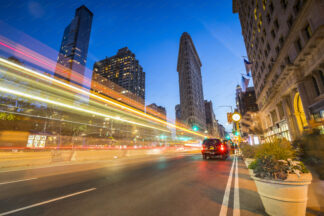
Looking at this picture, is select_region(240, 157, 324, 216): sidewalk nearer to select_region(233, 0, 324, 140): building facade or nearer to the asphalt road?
the asphalt road

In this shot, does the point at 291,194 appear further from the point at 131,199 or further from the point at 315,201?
the point at 131,199

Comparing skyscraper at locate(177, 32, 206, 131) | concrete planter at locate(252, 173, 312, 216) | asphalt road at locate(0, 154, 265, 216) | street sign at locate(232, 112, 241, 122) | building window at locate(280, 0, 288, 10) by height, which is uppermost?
skyscraper at locate(177, 32, 206, 131)

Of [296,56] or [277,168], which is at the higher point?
[296,56]

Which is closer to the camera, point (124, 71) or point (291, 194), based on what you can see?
point (291, 194)

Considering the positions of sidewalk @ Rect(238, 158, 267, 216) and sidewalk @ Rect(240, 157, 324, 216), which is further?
sidewalk @ Rect(238, 158, 267, 216)

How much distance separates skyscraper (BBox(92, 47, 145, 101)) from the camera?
14100cm

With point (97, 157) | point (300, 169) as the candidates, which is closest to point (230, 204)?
point (300, 169)

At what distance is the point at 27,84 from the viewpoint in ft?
43.7

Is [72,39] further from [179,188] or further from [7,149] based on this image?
[179,188]

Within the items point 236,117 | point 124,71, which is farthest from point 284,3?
point 124,71

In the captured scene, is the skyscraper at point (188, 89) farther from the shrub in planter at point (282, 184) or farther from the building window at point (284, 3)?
the shrub in planter at point (282, 184)

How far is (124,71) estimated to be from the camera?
5581 inches

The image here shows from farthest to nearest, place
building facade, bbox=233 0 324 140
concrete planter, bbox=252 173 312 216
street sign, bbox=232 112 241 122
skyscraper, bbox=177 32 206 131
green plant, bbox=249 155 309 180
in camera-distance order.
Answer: skyscraper, bbox=177 32 206 131
street sign, bbox=232 112 241 122
building facade, bbox=233 0 324 140
green plant, bbox=249 155 309 180
concrete planter, bbox=252 173 312 216

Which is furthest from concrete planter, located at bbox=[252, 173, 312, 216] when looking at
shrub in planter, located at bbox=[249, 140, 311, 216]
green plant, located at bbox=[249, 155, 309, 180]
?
green plant, located at bbox=[249, 155, 309, 180]
